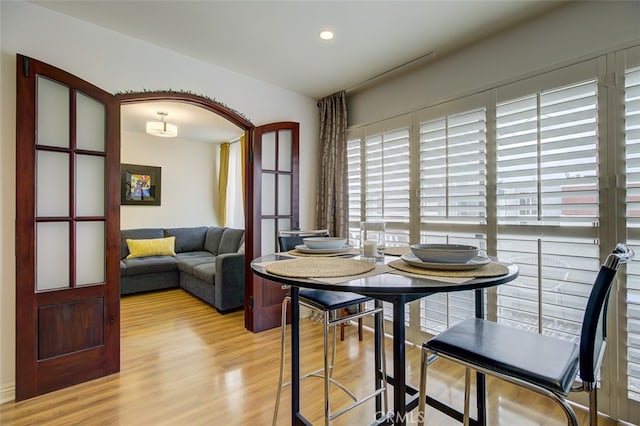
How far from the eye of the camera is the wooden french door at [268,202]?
2969 millimetres

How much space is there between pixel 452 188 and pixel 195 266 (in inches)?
130

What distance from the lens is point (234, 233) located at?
4.67 meters

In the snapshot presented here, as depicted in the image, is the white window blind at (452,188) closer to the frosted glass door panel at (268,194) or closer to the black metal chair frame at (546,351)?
the black metal chair frame at (546,351)

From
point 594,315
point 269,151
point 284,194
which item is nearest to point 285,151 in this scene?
point 269,151

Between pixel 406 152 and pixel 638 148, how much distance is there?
4.73 feet

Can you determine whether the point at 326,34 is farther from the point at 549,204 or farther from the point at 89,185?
the point at 89,185

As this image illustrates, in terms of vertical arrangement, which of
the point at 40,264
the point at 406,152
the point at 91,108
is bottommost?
the point at 40,264

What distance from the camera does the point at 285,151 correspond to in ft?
10.7

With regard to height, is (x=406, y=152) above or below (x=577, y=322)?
above

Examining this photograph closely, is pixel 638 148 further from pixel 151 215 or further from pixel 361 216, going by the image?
pixel 151 215

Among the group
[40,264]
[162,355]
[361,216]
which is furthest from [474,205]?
[40,264]

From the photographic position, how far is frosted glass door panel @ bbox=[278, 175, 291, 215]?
322cm

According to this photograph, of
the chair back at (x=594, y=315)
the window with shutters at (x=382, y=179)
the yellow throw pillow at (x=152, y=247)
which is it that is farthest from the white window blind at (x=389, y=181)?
the yellow throw pillow at (x=152, y=247)

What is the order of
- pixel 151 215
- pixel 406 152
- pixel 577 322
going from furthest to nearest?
pixel 151 215 → pixel 406 152 → pixel 577 322
